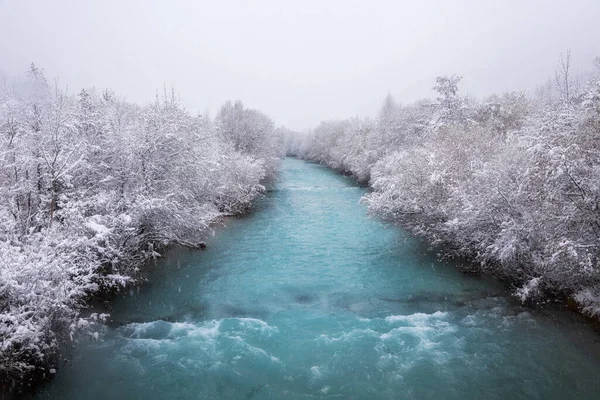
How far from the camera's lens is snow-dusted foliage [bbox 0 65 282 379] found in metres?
11.4

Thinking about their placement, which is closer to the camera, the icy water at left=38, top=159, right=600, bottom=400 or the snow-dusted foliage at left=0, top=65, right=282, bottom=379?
the snow-dusted foliage at left=0, top=65, right=282, bottom=379

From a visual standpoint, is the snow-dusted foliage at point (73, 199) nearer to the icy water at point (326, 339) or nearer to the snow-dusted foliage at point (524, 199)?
the icy water at point (326, 339)

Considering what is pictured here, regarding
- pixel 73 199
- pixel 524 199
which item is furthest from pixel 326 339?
pixel 73 199

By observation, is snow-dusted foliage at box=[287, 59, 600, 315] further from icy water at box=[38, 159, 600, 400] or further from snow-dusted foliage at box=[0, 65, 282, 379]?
snow-dusted foliage at box=[0, 65, 282, 379]

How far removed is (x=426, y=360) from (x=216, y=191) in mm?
23587

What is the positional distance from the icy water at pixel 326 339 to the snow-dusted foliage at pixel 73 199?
2102 millimetres

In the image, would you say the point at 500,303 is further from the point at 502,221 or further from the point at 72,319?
the point at 72,319

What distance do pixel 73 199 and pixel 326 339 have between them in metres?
12.7

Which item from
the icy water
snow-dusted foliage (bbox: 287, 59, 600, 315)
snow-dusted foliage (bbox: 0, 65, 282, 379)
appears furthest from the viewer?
snow-dusted foliage (bbox: 287, 59, 600, 315)

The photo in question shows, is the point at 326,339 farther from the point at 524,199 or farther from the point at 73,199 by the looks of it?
the point at 73,199

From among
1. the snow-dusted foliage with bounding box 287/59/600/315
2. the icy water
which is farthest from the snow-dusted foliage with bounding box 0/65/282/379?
the snow-dusted foliage with bounding box 287/59/600/315

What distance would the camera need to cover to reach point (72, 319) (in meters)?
13.1

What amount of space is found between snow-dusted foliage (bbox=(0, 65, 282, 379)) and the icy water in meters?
2.10

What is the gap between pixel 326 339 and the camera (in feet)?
51.5
